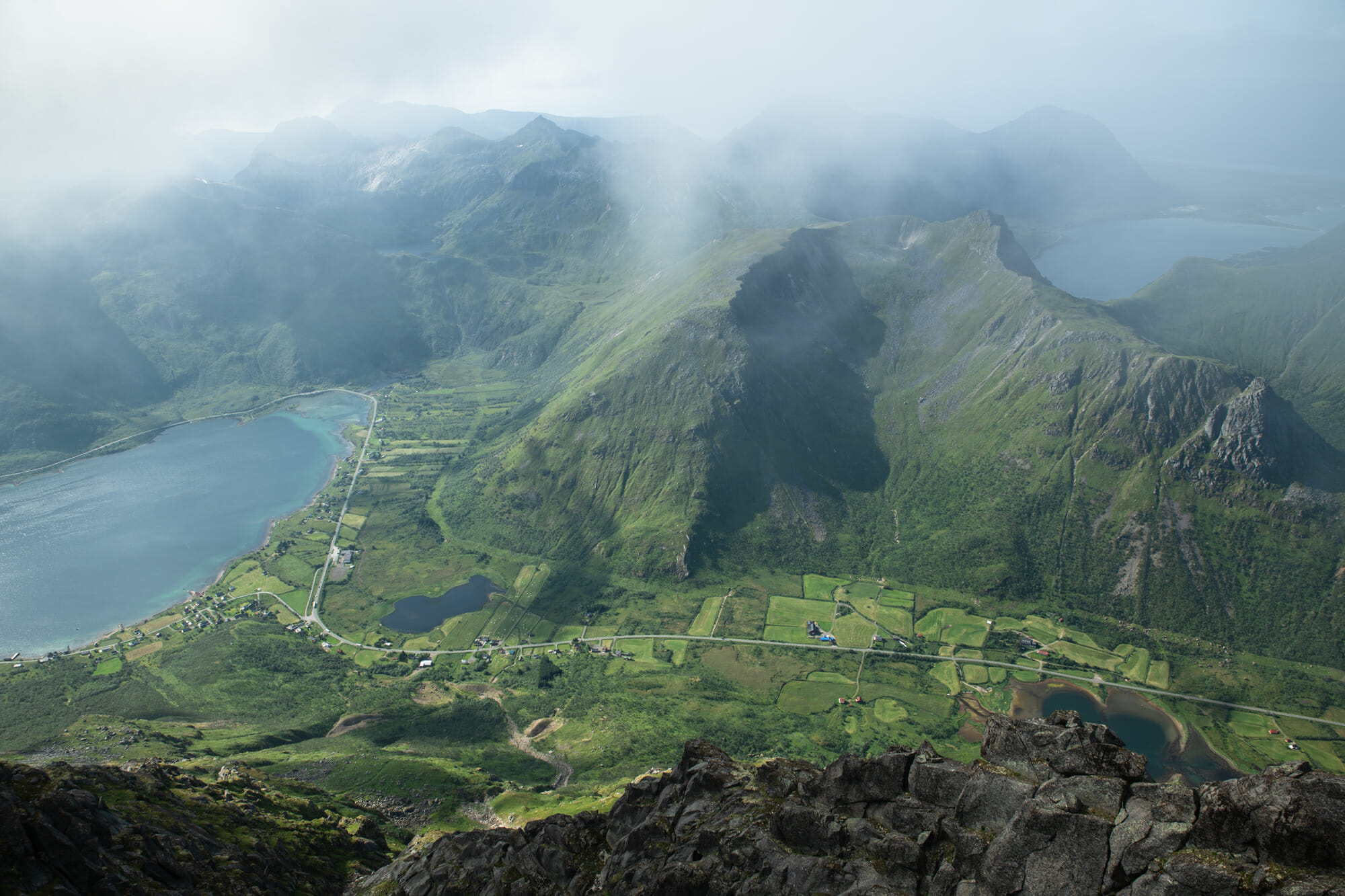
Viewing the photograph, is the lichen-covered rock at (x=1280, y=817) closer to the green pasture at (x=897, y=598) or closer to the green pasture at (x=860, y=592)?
the green pasture at (x=897, y=598)

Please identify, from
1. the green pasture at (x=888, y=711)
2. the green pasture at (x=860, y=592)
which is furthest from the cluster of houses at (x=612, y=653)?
the green pasture at (x=860, y=592)

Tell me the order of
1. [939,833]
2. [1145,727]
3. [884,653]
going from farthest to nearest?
[884,653] → [1145,727] → [939,833]

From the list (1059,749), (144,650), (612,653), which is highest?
(1059,749)

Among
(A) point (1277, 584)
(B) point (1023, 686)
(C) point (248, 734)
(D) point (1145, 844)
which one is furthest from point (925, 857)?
(A) point (1277, 584)

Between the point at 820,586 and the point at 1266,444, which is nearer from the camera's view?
the point at 1266,444

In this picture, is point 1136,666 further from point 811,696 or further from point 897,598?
point 811,696

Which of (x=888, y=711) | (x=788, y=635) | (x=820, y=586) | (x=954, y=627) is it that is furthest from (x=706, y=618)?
(x=954, y=627)
